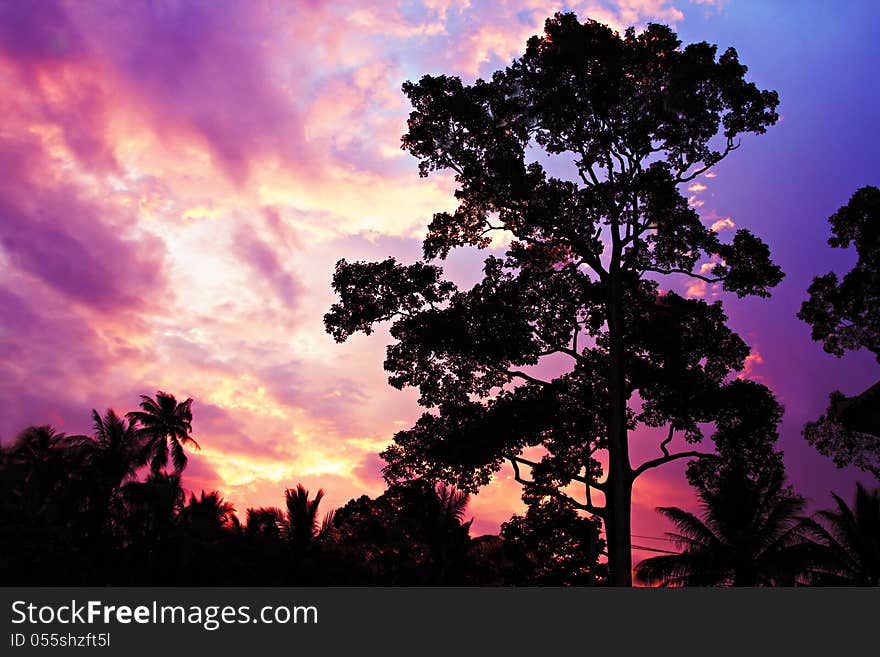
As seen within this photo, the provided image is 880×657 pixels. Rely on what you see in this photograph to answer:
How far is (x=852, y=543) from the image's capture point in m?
28.5

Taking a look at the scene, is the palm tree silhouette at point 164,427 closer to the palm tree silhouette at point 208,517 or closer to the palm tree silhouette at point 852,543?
the palm tree silhouette at point 208,517

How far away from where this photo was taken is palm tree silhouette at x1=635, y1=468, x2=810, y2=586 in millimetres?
30328

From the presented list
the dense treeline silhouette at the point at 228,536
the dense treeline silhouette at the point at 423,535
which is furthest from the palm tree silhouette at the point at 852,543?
the dense treeline silhouette at the point at 228,536

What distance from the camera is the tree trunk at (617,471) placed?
51.2 ft

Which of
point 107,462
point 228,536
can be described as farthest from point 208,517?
point 107,462

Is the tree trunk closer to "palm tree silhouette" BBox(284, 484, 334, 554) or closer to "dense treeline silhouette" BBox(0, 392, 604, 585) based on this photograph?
"dense treeline silhouette" BBox(0, 392, 604, 585)

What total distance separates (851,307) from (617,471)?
9591mm

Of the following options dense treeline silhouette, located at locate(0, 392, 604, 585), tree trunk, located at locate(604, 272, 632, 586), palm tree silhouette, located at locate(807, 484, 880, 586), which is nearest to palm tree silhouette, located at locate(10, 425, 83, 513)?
dense treeline silhouette, located at locate(0, 392, 604, 585)

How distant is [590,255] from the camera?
17859 mm

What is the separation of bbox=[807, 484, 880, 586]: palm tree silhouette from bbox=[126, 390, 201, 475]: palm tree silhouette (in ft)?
143

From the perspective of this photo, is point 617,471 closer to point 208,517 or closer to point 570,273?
point 570,273
